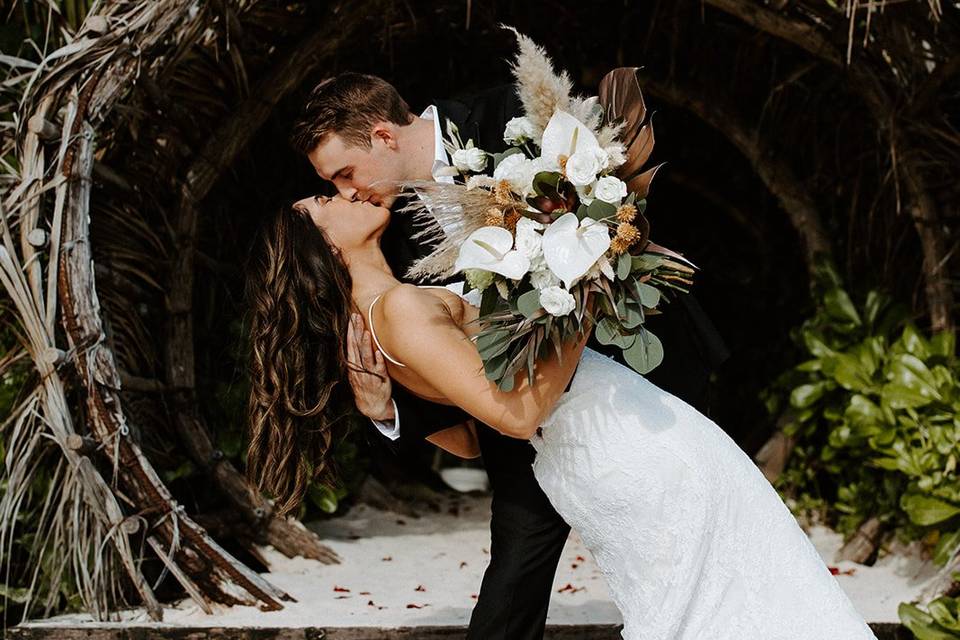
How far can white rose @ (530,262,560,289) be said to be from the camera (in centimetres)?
207

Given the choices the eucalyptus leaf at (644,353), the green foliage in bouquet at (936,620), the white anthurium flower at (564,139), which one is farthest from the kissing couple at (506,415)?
the green foliage in bouquet at (936,620)

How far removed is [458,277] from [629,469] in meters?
0.72

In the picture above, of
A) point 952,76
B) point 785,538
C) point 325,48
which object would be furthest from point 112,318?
point 952,76

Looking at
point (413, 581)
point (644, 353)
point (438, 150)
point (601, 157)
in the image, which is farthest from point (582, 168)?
point (413, 581)

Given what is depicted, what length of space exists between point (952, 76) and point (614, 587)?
7.99 ft

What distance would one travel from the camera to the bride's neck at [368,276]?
2.50m

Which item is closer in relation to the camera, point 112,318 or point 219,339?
point 112,318

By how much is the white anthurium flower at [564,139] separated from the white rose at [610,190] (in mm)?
61

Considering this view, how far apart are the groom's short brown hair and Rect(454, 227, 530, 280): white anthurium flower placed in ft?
2.25

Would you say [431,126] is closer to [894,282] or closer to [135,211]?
[135,211]

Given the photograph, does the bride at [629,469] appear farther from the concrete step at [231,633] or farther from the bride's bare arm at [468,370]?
the concrete step at [231,633]

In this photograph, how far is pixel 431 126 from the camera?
2869 millimetres

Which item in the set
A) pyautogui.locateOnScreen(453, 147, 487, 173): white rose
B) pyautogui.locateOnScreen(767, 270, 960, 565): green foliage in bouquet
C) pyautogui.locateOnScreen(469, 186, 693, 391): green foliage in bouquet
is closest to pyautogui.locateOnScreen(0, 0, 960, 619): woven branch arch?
pyautogui.locateOnScreen(767, 270, 960, 565): green foliage in bouquet

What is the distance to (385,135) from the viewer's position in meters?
2.69
